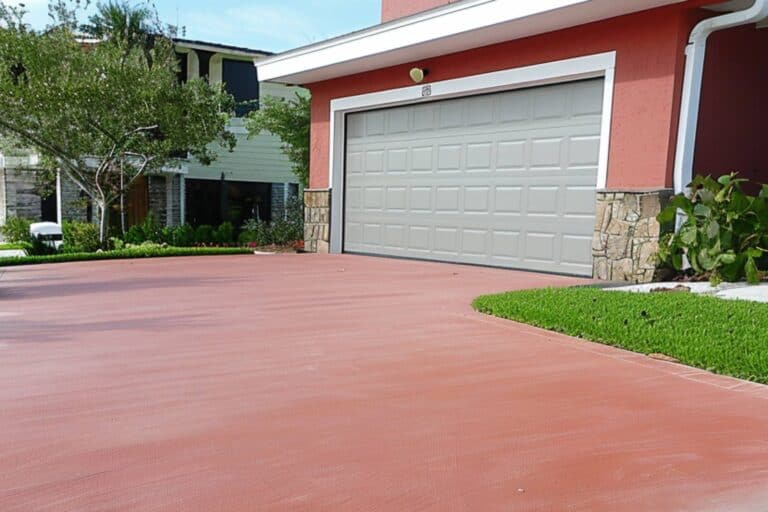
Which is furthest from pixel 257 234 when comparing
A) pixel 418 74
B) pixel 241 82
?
pixel 241 82

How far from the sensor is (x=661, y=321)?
15.8 feet

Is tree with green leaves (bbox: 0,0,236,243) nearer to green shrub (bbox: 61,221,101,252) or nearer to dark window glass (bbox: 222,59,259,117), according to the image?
green shrub (bbox: 61,221,101,252)

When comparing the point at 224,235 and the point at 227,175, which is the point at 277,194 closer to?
the point at 227,175

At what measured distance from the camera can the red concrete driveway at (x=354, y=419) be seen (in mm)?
2312

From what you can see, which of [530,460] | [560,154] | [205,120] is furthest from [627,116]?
[205,120]

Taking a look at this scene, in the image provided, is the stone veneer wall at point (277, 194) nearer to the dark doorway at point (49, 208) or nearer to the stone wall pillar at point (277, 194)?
the stone wall pillar at point (277, 194)

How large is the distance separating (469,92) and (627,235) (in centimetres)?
324

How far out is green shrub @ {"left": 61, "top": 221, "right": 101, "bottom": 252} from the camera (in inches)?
545

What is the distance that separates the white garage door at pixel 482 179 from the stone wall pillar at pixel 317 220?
38 cm

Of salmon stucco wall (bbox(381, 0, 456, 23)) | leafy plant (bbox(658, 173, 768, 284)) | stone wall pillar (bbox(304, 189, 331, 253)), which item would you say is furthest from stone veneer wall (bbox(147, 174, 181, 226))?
leafy plant (bbox(658, 173, 768, 284))

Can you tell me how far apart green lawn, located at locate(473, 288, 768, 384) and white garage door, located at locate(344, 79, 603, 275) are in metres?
2.41

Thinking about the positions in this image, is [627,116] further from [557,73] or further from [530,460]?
[530,460]

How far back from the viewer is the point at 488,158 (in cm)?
922

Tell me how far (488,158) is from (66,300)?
5.70 metres
